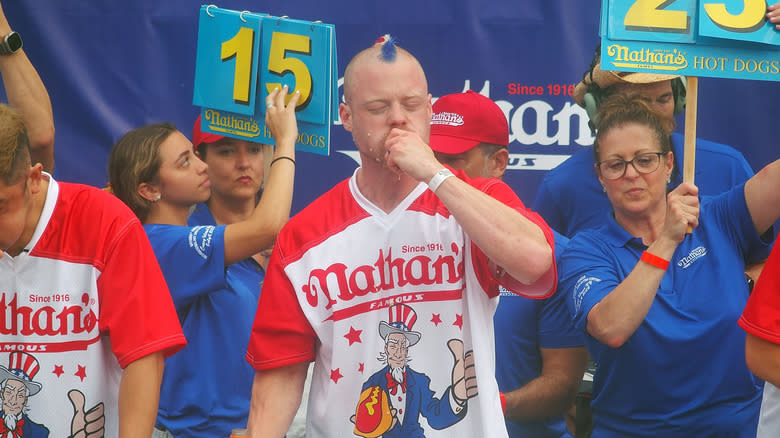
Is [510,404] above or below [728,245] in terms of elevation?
below

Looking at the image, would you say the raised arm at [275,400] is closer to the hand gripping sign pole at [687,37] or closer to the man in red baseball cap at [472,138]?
the hand gripping sign pole at [687,37]

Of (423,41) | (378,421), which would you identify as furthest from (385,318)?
(423,41)

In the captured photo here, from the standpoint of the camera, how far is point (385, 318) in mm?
2533

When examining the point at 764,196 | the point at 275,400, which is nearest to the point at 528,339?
the point at 764,196

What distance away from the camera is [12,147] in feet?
7.89

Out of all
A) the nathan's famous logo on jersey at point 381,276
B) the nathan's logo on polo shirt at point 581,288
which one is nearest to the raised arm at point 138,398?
the nathan's famous logo on jersey at point 381,276

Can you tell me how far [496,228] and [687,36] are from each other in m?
1.07

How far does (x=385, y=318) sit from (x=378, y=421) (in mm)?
260

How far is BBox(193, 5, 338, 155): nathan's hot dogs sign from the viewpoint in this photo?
3318 mm

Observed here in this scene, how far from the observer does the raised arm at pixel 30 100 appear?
3.33 m

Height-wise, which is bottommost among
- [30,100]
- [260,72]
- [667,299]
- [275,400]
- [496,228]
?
[275,400]

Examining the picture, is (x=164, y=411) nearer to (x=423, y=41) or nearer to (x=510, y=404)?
(x=510, y=404)

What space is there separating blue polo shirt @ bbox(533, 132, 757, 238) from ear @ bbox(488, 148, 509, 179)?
0.19m

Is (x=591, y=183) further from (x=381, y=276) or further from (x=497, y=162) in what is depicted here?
(x=381, y=276)
